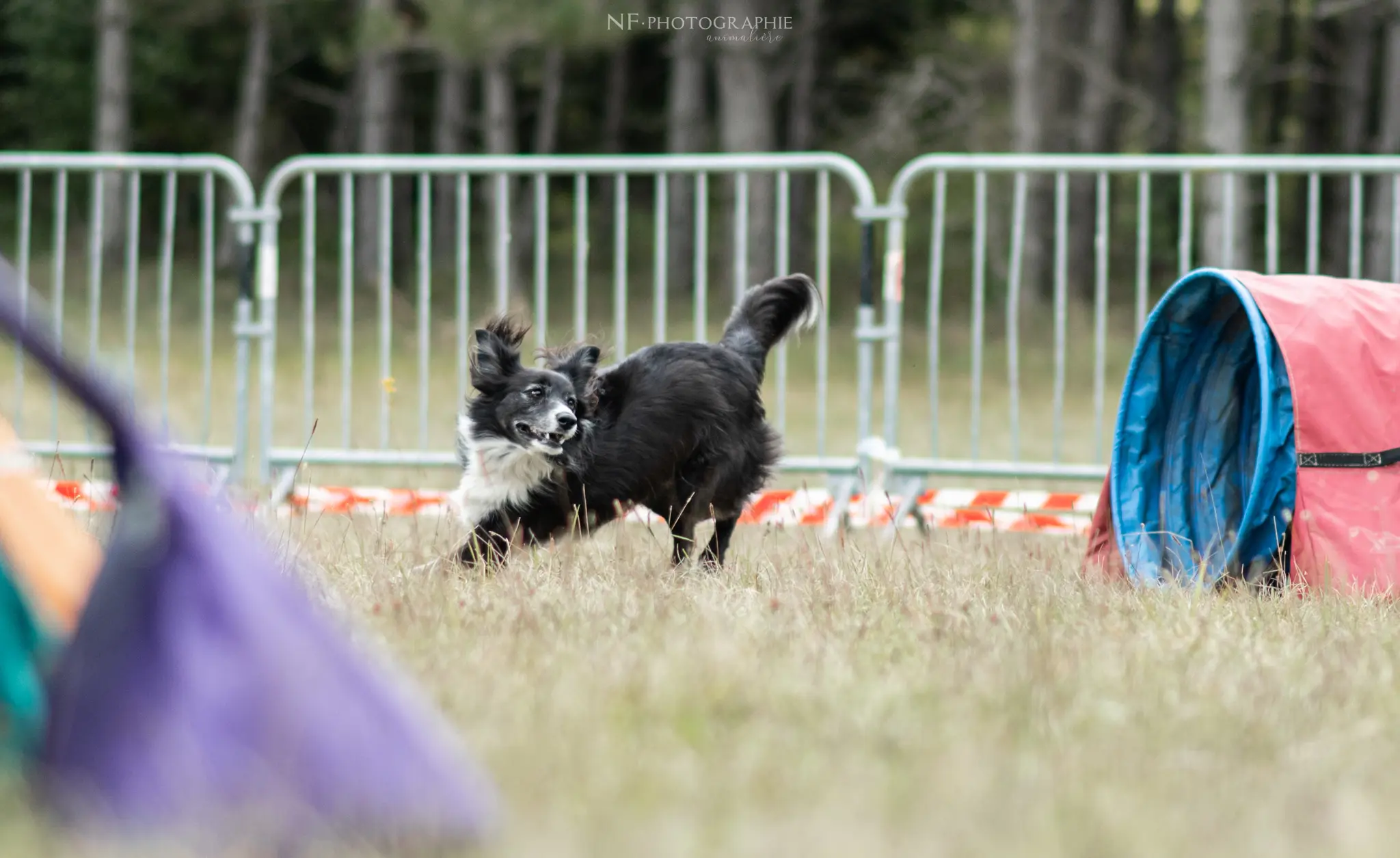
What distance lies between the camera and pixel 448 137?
2692cm

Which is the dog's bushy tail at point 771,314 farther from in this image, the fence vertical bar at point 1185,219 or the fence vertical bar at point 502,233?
the fence vertical bar at point 1185,219

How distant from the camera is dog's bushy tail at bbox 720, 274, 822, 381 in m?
5.82

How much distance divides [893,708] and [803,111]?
26.5 metres

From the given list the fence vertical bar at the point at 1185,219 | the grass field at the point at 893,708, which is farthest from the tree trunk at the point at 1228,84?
the grass field at the point at 893,708

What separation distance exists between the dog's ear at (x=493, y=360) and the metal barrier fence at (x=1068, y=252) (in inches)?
85.4

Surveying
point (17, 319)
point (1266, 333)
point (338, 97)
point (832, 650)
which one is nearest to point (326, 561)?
point (832, 650)

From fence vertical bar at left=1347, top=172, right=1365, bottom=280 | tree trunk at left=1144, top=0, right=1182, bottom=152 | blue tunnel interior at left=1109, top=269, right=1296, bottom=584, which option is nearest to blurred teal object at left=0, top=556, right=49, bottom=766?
blue tunnel interior at left=1109, top=269, right=1296, bottom=584

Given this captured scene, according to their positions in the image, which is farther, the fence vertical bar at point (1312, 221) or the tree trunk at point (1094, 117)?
the tree trunk at point (1094, 117)

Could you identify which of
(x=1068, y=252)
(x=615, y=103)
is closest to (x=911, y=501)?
(x=1068, y=252)

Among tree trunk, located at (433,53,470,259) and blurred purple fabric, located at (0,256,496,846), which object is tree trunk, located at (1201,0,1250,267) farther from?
blurred purple fabric, located at (0,256,496,846)

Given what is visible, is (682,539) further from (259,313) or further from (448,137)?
(448,137)

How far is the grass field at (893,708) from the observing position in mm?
2264

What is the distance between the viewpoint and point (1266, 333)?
466 centimetres

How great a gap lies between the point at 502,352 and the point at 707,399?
2.38 feet
